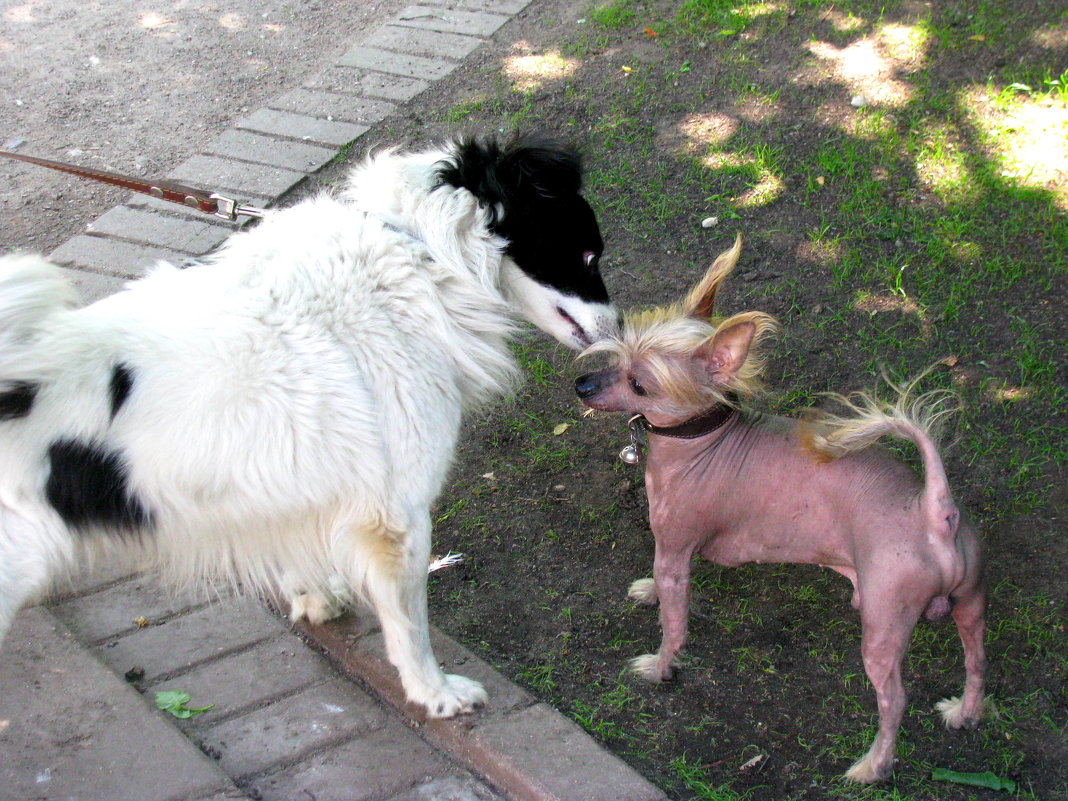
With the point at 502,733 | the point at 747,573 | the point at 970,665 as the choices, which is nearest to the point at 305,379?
the point at 502,733

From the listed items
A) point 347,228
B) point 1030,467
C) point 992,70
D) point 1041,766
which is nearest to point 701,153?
point 992,70

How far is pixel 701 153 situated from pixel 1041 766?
3434 millimetres

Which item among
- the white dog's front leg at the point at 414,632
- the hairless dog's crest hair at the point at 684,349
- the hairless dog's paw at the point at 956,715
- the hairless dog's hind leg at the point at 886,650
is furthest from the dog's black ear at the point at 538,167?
the hairless dog's paw at the point at 956,715

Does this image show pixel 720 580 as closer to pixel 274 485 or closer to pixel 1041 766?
pixel 1041 766

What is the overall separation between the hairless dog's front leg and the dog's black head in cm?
68

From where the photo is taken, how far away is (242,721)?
8.93 ft

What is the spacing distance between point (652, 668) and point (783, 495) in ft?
2.23

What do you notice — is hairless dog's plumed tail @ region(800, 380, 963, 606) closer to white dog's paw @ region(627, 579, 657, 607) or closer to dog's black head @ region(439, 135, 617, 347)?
dog's black head @ region(439, 135, 617, 347)

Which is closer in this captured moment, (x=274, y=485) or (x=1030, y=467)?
(x=274, y=485)

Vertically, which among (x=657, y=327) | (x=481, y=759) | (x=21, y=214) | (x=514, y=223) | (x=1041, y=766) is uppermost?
(x=514, y=223)

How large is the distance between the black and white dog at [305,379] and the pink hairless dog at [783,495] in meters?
0.28

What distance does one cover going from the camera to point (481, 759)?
2.64 m

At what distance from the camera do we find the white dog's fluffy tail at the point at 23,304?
2123 millimetres

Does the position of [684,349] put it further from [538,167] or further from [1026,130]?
[1026,130]
